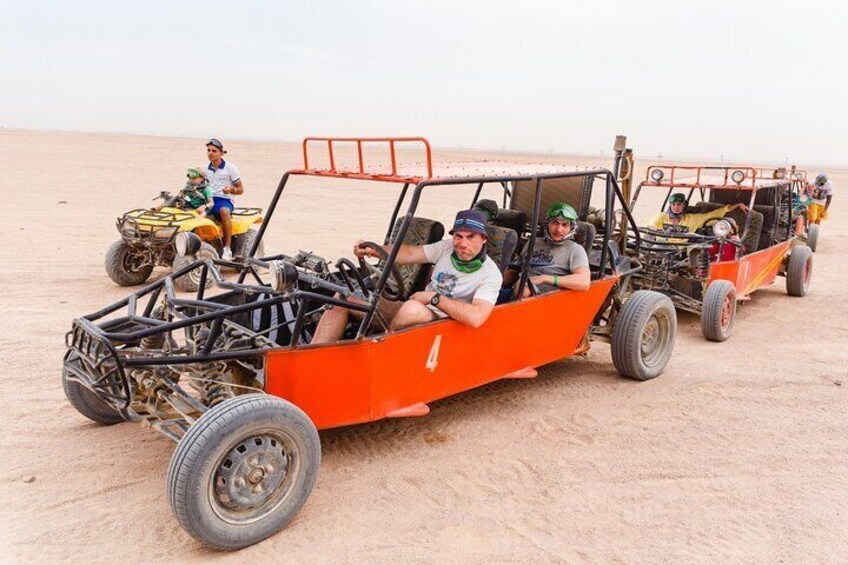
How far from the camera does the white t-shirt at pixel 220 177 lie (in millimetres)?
9523

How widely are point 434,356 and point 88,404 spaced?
2.24 meters

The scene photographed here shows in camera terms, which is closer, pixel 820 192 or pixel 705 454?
pixel 705 454

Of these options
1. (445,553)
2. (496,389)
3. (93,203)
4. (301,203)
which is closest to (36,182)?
(93,203)

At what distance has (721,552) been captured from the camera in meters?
3.50

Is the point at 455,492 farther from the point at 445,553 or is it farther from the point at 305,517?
the point at 305,517

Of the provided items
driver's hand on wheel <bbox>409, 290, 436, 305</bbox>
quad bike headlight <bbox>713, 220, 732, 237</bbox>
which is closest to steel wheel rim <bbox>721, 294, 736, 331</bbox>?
quad bike headlight <bbox>713, 220, 732, 237</bbox>

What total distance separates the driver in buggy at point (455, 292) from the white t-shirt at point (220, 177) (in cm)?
521

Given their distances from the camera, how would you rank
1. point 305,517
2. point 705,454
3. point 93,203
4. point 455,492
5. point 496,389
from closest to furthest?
1. point 305,517
2. point 455,492
3. point 705,454
4. point 496,389
5. point 93,203

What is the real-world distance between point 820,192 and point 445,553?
45.9 ft

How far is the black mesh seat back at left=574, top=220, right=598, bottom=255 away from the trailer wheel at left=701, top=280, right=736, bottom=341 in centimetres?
211

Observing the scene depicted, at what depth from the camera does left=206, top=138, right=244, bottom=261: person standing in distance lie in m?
9.50

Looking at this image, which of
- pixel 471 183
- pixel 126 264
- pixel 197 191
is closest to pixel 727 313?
pixel 471 183

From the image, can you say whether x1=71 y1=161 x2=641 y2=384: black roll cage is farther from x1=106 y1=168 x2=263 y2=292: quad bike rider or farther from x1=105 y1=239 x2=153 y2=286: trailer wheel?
x1=105 y1=239 x2=153 y2=286: trailer wheel

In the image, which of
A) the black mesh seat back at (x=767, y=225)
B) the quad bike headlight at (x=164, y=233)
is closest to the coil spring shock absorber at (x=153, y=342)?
the quad bike headlight at (x=164, y=233)
